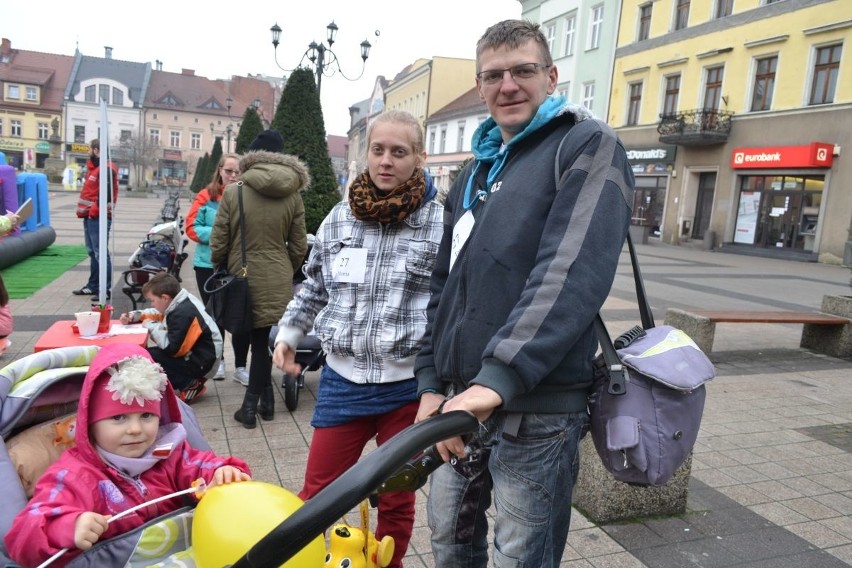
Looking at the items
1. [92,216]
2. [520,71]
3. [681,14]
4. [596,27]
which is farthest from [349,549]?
[596,27]

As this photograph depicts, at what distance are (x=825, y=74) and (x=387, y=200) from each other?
22.4m

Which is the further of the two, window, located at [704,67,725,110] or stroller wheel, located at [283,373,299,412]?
window, located at [704,67,725,110]

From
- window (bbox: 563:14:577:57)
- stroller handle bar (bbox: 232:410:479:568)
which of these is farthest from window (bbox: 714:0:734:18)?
stroller handle bar (bbox: 232:410:479:568)

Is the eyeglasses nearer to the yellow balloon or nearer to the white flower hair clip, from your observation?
the yellow balloon

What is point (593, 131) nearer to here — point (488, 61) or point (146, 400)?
point (488, 61)

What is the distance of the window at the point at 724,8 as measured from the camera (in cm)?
2292

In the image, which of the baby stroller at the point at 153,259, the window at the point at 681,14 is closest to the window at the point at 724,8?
the window at the point at 681,14

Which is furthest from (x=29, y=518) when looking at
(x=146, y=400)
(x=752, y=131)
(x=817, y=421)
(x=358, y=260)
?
(x=752, y=131)

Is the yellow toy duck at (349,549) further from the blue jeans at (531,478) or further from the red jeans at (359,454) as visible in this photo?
the blue jeans at (531,478)

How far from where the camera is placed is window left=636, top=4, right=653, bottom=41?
26939 millimetres

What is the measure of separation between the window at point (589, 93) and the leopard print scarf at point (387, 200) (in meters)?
29.6

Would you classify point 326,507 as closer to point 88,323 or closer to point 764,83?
point 88,323

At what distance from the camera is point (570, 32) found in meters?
31.8

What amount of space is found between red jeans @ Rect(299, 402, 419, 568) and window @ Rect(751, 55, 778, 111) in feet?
76.0
